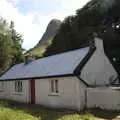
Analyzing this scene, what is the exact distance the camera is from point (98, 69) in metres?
25.9

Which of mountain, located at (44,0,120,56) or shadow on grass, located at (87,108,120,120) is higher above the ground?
mountain, located at (44,0,120,56)

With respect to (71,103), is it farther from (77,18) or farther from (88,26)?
(77,18)

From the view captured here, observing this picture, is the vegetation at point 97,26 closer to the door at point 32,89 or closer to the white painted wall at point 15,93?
the white painted wall at point 15,93

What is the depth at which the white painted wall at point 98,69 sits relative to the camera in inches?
978

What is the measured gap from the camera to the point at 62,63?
1093 inches

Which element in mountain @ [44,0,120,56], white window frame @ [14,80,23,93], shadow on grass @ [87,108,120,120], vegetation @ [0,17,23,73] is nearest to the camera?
shadow on grass @ [87,108,120,120]

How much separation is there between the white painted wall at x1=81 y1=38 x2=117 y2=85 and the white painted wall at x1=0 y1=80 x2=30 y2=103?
26.8ft

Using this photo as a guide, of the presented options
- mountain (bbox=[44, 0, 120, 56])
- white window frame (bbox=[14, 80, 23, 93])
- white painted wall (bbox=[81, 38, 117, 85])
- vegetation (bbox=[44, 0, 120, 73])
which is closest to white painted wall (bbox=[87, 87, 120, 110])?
white painted wall (bbox=[81, 38, 117, 85])

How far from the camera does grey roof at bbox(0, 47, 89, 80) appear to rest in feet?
83.7

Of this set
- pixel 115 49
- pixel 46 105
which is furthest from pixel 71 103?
pixel 115 49

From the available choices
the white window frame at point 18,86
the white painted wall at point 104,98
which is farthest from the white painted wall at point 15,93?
the white painted wall at point 104,98

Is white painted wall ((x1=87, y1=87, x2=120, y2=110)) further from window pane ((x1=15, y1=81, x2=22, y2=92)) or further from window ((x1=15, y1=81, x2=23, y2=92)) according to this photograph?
window pane ((x1=15, y1=81, x2=22, y2=92))

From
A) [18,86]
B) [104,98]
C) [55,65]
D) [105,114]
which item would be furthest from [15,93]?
[105,114]

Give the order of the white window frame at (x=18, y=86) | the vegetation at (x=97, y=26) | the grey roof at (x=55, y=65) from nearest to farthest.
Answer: the grey roof at (x=55, y=65), the white window frame at (x=18, y=86), the vegetation at (x=97, y=26)
